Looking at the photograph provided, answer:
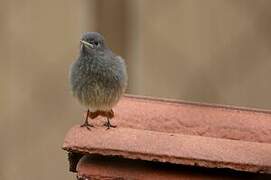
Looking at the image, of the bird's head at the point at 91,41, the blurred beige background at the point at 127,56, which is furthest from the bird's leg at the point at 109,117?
the blurred beige background at the point at 127,56

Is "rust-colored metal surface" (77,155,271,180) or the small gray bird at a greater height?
the small gray bird

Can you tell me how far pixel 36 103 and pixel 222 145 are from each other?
147 centimetres

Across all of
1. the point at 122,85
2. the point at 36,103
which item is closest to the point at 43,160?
the point at 36,103

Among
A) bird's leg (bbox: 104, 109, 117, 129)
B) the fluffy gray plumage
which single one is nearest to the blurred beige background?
the fluffy gray plumage

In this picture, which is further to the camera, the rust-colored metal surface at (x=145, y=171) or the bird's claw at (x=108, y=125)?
the bird's claw at (x=108, y=125)

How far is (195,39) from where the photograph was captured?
2762 mm

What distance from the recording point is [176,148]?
62.9 inches

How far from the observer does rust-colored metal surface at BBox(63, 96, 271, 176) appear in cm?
157

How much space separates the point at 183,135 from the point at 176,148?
0.13 m

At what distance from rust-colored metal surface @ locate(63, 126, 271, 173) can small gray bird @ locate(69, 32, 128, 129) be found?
266 millimetres

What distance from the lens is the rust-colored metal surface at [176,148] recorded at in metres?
1.56

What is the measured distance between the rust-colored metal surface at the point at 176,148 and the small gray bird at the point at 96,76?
10.5 inches

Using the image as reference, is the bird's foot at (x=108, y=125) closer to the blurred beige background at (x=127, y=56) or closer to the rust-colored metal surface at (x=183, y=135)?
the rust-colored metal surface at (x=183, y=135)

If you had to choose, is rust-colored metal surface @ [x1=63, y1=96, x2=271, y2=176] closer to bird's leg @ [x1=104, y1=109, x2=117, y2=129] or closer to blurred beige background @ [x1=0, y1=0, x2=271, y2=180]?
bird's leg @ [x1=104, y1=109, x2=117, y2=129]
